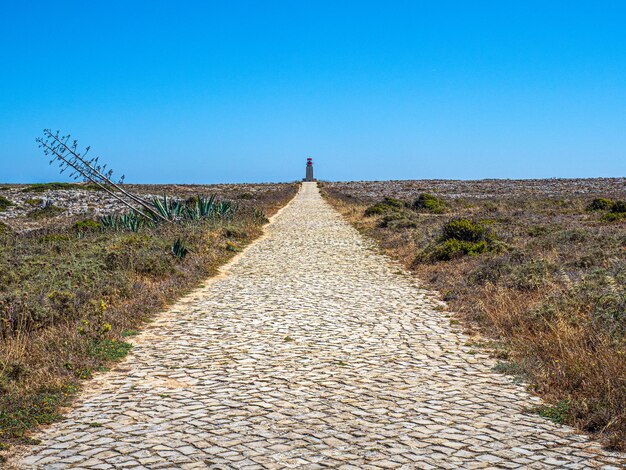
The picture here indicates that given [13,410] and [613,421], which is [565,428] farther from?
[13,410]

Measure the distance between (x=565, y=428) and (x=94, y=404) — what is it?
166 inches

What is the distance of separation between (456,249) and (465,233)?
5.28 ft

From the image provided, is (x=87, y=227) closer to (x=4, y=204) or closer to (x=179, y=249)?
(x=179, y=249)

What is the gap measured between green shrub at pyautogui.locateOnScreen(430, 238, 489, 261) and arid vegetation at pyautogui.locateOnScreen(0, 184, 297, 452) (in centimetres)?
563

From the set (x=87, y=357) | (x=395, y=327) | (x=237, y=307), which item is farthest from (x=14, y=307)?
(x=395, y=327)

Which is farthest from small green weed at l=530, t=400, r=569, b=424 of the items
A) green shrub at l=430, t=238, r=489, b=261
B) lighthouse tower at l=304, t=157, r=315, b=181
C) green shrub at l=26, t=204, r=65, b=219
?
lighthouse tower at l=304, t=157, r=315, b=181

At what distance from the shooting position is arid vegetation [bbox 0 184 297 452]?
6074 mm

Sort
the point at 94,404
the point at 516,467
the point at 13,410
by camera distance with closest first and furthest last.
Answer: the point at 516,467, the point at 13,410, the point at 94,404

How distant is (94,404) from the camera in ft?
18.9

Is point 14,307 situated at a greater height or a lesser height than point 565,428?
greater

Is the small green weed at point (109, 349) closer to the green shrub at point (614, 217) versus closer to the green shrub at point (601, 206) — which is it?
the green shrub at point (614, 217)

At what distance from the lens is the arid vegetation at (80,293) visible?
6.07 m

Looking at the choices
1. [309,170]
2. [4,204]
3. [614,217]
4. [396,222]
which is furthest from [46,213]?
[309,170]

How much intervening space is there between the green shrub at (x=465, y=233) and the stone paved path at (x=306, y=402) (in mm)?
6752
